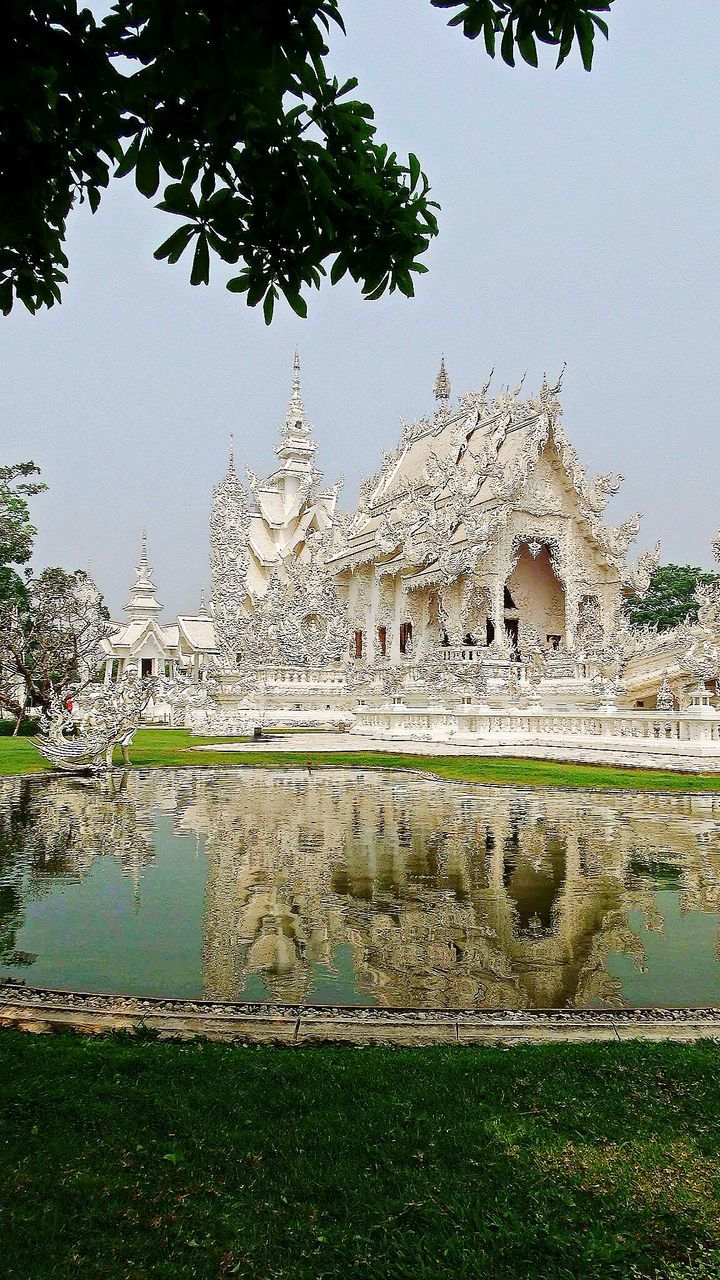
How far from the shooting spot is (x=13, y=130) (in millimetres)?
2264

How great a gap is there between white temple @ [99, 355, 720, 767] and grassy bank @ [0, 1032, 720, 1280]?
13589 millimetres

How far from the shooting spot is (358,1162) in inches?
92.3

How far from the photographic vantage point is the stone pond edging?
3.31 m

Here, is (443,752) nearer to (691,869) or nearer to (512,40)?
(691,869)

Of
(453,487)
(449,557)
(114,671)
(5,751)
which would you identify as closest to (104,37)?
(5,751)

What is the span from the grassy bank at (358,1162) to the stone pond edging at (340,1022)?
0.57ft

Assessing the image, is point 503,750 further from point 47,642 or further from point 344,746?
point 47,642

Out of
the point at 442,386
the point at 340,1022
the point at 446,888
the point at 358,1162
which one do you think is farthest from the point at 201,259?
the point at 442,386

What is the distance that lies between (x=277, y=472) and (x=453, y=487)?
13.4 meters

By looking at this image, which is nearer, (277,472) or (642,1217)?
(642,1217)

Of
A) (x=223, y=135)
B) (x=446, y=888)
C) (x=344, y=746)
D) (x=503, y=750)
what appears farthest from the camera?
(x=344, y=746)

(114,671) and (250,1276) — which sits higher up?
(114,671)

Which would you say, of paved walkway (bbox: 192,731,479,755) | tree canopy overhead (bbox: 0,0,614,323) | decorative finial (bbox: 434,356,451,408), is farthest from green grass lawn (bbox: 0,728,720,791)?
decorative finial (bbox: 434,356,451,408)

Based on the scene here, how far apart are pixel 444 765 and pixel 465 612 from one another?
1136 cm
